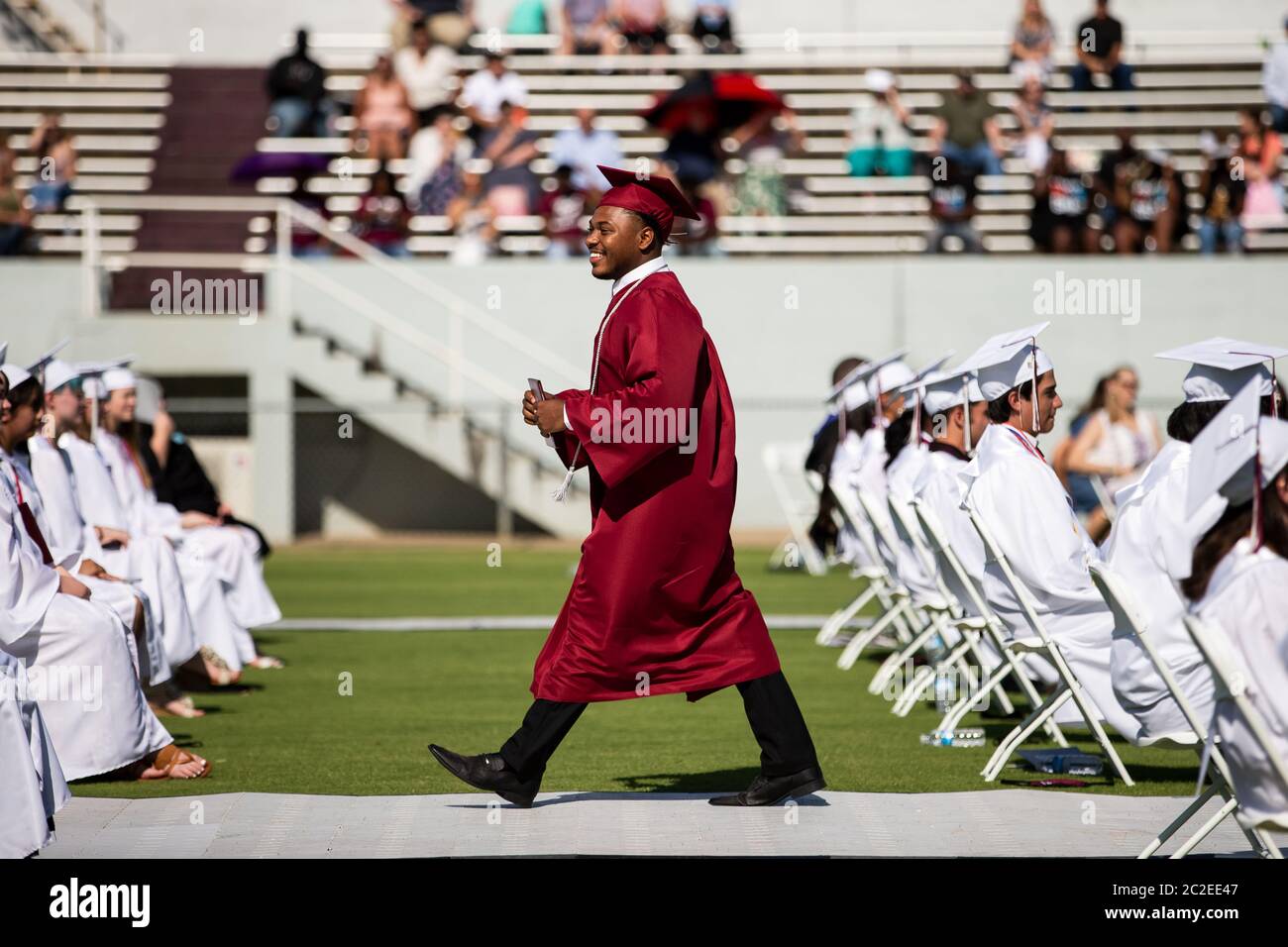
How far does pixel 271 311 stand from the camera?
22453mm

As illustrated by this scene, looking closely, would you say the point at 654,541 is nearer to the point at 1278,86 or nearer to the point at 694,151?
the point at 694,151

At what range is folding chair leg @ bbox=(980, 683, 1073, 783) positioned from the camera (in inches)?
291

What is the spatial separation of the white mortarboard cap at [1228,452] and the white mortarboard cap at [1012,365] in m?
2.91

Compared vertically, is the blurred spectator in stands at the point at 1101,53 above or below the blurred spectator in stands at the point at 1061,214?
above

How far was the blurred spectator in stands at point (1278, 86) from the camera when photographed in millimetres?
23688

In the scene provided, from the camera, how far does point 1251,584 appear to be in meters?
5.07

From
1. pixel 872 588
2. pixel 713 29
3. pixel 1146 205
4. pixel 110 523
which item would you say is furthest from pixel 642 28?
pixel 110 523

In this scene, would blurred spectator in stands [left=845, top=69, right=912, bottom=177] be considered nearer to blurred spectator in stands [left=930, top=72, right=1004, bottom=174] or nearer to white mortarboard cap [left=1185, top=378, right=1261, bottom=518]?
blurred spectator in stands [left=930, top=72, right=1004, bottom=174]

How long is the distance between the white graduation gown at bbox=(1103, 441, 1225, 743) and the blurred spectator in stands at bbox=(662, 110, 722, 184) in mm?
15797

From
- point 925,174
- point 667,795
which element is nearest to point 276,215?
point 925,174

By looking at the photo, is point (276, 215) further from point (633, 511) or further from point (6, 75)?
point (633, 511)

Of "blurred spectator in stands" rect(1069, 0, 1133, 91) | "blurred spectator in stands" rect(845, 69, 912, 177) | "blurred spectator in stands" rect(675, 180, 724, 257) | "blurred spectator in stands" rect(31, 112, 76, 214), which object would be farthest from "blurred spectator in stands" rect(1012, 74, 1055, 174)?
"blurred spectator in stands" rect(31, 112, 76, 214)

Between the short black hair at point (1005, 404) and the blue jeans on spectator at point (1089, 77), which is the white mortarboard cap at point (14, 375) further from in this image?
the blue jeans on spectator at point (1089, 77)

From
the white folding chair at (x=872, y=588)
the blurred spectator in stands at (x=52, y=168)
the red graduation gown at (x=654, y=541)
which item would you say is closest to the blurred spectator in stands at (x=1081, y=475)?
the white folding chair at (x=872, y=588)
